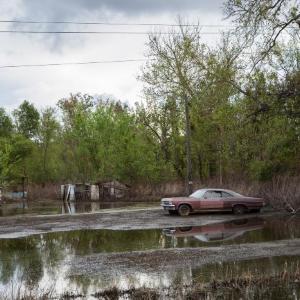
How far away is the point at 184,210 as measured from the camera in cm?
2762

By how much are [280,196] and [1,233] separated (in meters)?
16.0

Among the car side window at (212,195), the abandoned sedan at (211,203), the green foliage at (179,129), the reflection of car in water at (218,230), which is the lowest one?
the reflection of car in water at (218,230)

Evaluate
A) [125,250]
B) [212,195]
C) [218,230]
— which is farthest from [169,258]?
[212,195]

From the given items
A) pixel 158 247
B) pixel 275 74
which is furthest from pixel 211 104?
pixel 158 247

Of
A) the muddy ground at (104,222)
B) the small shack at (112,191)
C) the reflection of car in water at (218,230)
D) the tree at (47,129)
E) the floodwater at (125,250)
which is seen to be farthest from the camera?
the tree at (47,129)

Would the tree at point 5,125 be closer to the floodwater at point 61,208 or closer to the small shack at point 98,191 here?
the small shack at point 98,191

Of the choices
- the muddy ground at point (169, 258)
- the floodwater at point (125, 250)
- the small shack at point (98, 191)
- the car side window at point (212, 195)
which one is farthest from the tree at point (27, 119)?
the muddy ground at point (169, 258)

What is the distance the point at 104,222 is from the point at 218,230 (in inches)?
251

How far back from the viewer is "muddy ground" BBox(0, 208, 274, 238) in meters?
22.8

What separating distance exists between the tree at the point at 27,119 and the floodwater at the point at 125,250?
5205cm

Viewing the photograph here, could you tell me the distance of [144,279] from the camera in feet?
38.6

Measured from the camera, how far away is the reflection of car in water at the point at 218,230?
62.7 feet

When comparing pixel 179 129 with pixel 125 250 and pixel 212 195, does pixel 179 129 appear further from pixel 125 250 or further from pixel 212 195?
pixel 125 250

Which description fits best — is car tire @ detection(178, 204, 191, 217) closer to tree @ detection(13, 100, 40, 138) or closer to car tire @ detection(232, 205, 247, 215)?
car tire @ detection(232, 205, 247, 215)
